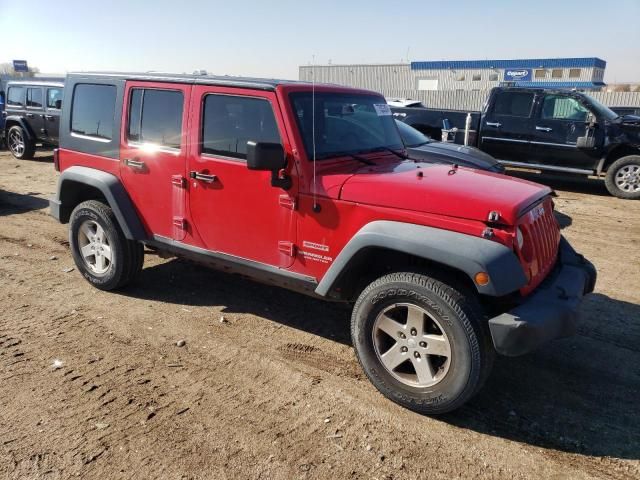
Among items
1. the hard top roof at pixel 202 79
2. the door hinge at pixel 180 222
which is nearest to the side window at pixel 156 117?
the hard top roof at pixel 202 79

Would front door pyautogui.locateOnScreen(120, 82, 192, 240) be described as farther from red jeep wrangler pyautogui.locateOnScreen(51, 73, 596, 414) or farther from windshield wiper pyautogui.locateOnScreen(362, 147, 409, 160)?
windshield wiper pyautogui.locateOnScreen(362, 147, 409, 160)

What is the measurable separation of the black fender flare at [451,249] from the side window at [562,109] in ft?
28.5

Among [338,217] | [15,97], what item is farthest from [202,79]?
[15,97]

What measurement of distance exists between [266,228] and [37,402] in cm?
187

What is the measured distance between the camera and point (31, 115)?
14.4 m

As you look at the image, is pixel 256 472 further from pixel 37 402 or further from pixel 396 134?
pixel 396 134

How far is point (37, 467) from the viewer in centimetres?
274

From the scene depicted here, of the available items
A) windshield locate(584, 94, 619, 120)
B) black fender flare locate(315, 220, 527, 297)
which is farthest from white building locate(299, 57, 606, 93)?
black fender flare locate(315, 220, 527, 297)

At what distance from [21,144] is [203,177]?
1337 cm

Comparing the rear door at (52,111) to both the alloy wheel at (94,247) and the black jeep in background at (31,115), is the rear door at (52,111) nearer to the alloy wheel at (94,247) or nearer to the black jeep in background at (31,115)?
the black jeep in background at (31,115)

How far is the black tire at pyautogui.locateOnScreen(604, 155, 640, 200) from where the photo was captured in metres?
9.68

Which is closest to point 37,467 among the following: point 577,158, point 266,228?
point 266,228

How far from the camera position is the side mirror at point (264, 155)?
329 centimetres

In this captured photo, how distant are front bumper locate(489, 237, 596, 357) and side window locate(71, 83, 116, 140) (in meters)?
3.70
